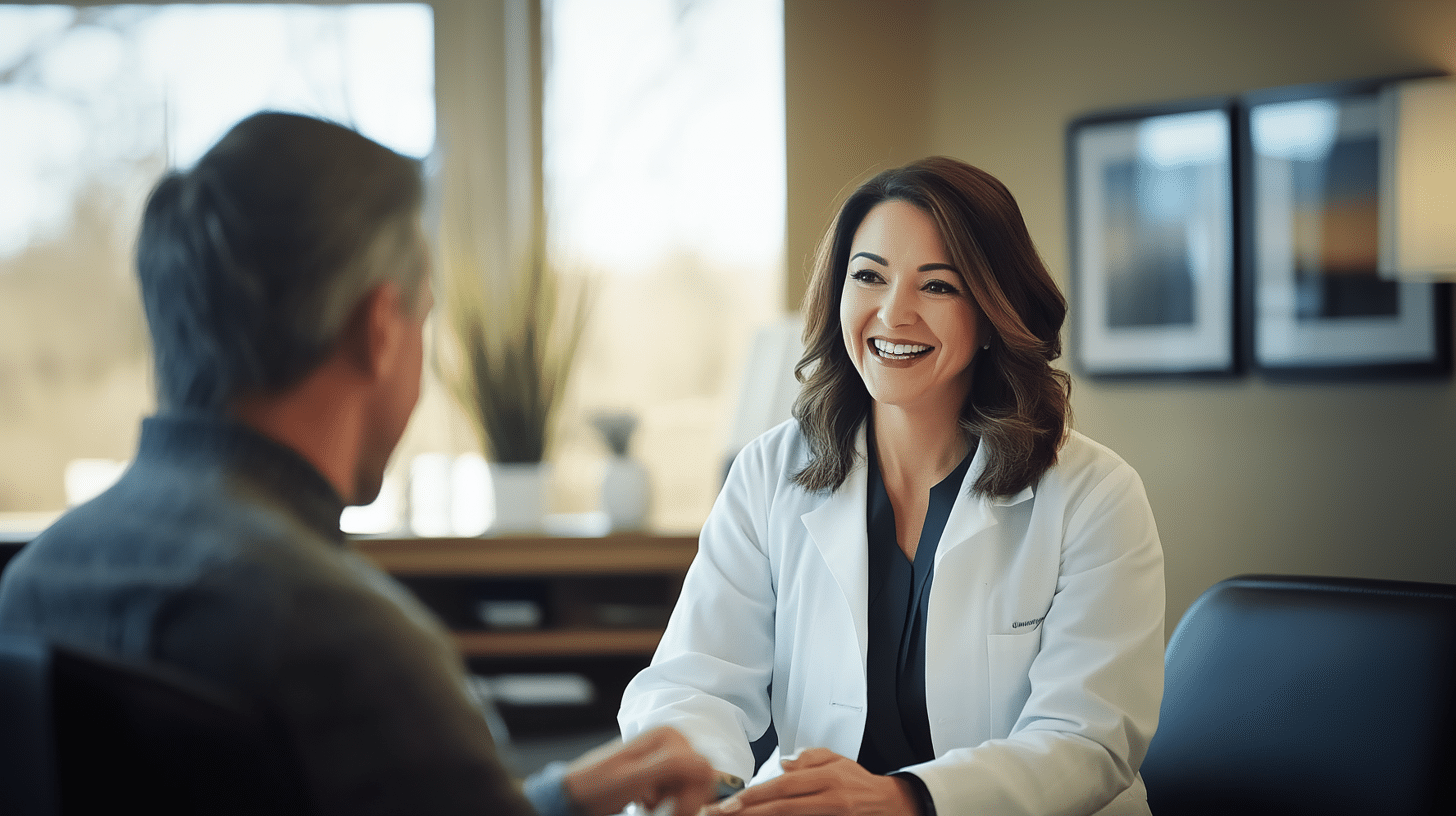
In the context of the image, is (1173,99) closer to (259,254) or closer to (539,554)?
(539,554)

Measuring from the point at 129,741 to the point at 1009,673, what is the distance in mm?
1177

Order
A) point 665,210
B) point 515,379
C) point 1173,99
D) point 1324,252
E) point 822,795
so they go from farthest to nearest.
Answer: point 665,210 < point 515,379 < point 1173,99 < point 1324,252 < point 822,795

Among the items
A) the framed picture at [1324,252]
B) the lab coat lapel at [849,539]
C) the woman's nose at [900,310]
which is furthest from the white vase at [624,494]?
the woman's nose at [900,310]

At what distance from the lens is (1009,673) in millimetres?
1592

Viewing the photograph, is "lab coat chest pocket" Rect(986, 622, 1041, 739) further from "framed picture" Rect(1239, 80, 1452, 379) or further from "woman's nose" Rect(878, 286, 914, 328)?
"framed picture" Rect(1239, 80, 1452, 379)

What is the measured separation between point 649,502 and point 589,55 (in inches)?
61.8

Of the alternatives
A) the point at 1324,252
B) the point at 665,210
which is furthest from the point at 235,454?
the point at 665,210

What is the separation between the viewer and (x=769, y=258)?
163 inches

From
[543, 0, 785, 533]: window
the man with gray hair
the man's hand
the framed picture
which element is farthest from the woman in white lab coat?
[543, 0, 785, 533]: window

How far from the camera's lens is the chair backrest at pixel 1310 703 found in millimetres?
1435

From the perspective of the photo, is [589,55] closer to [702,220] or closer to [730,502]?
[702,220]

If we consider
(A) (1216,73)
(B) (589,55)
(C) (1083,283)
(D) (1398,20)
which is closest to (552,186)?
(B) (589,55)

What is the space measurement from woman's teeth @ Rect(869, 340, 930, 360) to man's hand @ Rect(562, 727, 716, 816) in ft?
2.52

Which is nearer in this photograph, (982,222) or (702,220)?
(982,222)
